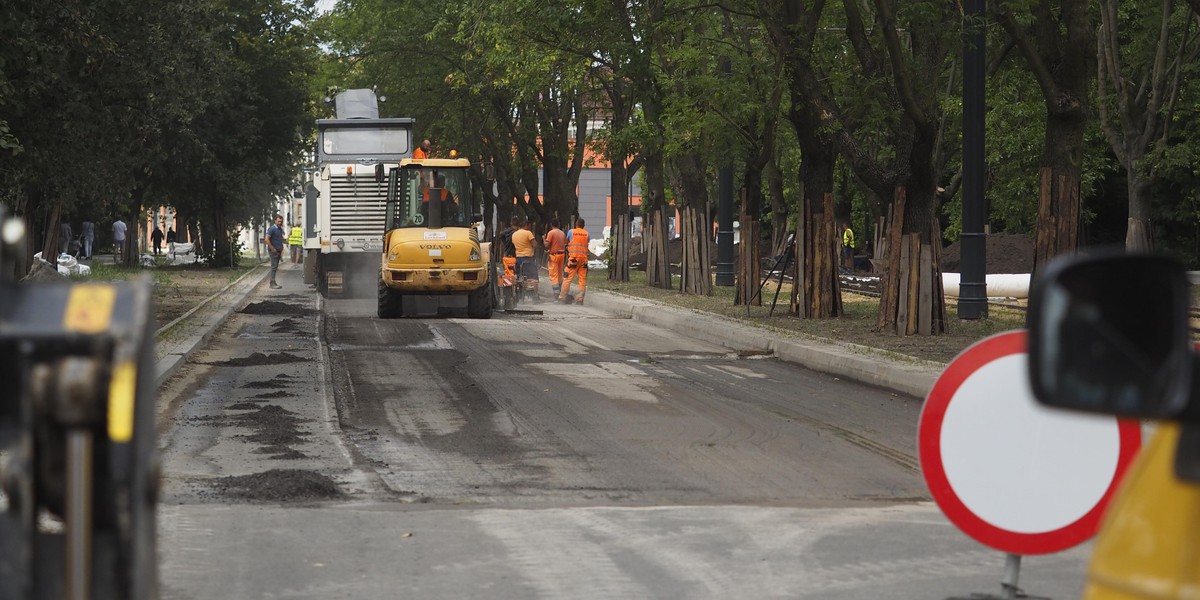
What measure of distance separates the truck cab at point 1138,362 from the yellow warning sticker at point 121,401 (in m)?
1.46

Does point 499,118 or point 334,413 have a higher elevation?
point 499,118

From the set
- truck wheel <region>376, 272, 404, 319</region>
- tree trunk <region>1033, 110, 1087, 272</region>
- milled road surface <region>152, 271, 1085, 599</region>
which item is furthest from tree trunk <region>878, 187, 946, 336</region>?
truck wheel <region>376, 272, 404, 319</region>

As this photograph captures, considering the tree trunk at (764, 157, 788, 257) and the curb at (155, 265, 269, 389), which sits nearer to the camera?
the curb at (155, 265, 269, 389)

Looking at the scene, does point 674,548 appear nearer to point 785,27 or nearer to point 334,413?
point 334,413

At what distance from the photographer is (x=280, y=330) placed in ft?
74.5

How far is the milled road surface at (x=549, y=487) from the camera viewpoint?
6633 millimetres

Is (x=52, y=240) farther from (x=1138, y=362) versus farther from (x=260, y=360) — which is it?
(x=1138, y=362)

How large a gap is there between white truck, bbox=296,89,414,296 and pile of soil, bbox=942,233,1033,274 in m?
15.8

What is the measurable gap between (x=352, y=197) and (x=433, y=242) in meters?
9.10

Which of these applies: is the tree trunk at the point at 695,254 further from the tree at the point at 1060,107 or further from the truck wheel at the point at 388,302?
the tree at the point at 1060,107

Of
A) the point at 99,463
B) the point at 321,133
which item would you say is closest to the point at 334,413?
the point at 99,463

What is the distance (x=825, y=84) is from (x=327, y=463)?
1557cm

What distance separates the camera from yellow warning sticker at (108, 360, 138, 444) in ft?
8.96

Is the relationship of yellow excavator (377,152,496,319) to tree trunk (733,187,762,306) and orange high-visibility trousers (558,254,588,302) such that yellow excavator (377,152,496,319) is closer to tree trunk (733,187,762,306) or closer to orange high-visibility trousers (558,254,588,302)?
Result: tree trunk (733,187,762,306)
